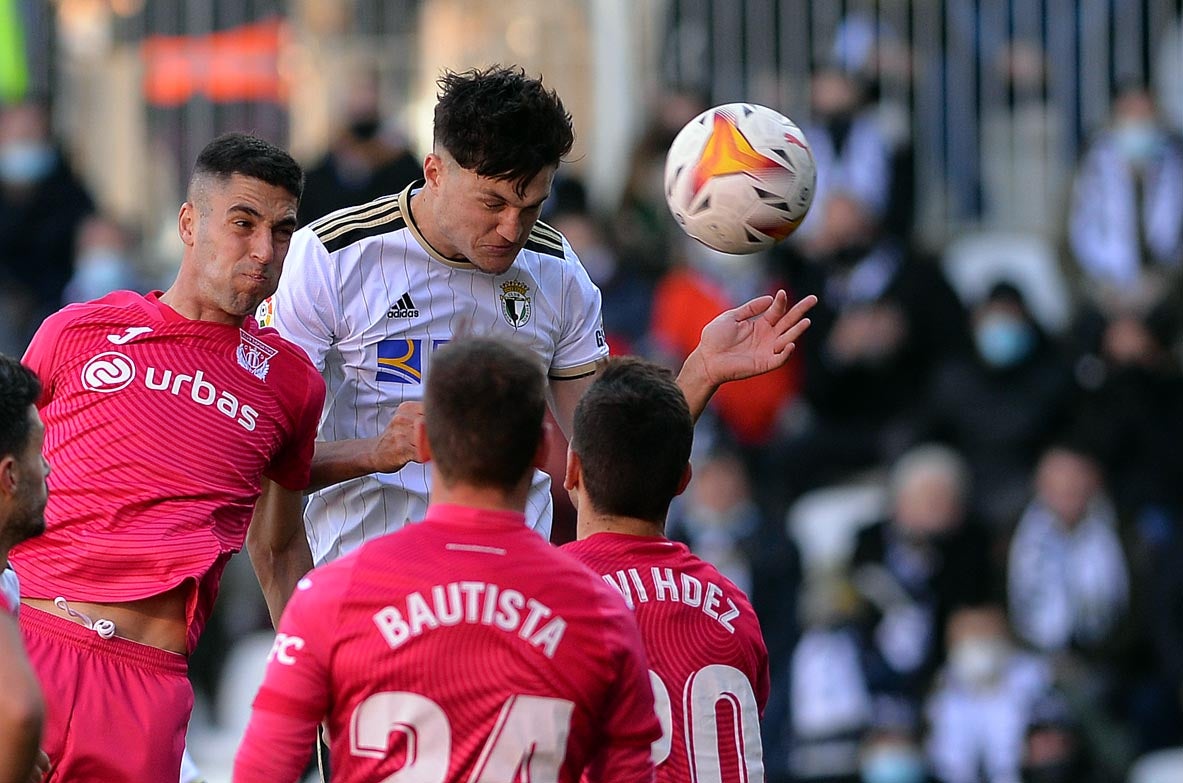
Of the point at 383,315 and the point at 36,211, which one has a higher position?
the point at 36,211

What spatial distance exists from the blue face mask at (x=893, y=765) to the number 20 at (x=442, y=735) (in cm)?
642

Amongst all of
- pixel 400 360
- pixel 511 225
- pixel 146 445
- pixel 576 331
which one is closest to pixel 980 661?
pixel 576 331

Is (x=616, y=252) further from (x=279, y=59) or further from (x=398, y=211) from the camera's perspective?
(x=398, y=211)

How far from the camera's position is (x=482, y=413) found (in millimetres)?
3852

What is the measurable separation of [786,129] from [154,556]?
227 centimetres

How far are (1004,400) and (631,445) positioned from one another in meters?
6.73

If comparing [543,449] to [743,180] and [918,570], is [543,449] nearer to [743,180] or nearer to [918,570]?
[743,180]

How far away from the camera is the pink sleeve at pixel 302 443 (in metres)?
5.22

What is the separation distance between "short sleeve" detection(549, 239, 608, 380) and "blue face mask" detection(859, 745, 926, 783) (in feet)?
15.5

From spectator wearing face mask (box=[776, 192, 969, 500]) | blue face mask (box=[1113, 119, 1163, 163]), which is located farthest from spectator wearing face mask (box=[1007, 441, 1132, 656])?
blue face mask (box=[1113, 119, 1163, 163])

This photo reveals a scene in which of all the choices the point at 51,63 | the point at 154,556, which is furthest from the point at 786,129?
the point at 51,63

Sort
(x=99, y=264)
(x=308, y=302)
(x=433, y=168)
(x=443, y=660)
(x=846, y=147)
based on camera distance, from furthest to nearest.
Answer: (x=99, y=264)
(x=846, y=147)
(x=308, y=302)
(x=433, y=168)
(x=443, y=660)

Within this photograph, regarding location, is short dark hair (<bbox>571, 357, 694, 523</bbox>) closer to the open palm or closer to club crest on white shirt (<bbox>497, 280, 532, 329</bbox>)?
the open palm

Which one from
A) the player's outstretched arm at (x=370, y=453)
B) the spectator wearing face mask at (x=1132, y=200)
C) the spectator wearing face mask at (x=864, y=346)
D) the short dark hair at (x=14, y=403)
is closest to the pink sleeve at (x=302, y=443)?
the player's outstretched arm at (x=370, y=453)
